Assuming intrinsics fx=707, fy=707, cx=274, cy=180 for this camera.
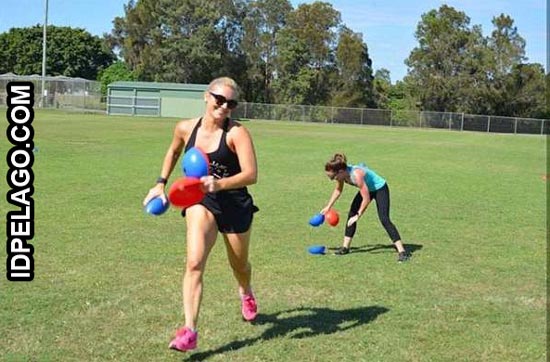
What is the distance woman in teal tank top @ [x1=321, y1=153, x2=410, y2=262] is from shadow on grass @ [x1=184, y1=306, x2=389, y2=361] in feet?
7.49

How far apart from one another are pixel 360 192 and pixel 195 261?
4094 mm

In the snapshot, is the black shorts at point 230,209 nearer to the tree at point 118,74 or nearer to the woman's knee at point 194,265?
the woman's knee at point 194,265

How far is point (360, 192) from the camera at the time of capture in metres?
8.84

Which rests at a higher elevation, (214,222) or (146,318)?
(214,222)

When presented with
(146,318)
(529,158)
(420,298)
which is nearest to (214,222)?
(146,318)

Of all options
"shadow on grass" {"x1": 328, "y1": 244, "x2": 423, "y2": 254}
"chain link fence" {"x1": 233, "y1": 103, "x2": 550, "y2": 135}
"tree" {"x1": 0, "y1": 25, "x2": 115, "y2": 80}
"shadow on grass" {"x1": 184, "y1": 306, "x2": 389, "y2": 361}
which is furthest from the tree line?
"shadow on grass" {"x1": 184, "y1": 306, "x2": 389, "y2": 361}

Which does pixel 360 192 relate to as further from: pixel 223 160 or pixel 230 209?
pixel 223 160

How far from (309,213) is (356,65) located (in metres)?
68.0

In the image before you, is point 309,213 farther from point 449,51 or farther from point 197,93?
point 449,51

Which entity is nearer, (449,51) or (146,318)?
(146,318)

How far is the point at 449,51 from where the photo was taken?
7550 cm

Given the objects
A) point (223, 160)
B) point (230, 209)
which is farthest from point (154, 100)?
point (223, 160)

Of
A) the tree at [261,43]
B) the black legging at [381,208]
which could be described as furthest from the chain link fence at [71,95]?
the black legging at [381,208]

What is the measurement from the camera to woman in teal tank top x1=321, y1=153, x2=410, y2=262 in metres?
8.43
